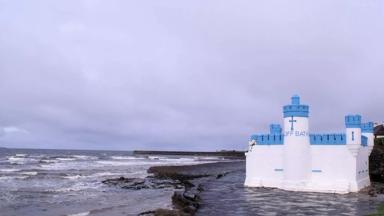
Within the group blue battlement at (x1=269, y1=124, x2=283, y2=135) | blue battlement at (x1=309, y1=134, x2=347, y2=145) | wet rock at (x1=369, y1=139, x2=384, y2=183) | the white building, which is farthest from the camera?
wet rock at (x1=369, y1=139, x2=384, y2=183)

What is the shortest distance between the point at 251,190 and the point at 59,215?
8.66 metres

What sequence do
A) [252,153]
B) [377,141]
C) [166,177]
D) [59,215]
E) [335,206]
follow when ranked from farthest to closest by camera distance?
1. [166,177]
2. [377,141]
3. [252,153]
4. [59,215]
5. [335,206]

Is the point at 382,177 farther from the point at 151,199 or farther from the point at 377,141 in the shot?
the point at 151,199

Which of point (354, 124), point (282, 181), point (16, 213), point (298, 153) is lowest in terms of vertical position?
point (16, 213)

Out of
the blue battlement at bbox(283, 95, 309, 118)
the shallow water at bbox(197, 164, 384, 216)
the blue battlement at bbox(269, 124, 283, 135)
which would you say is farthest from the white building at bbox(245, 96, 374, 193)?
the blue battlement at bbox(269, 124, 283, 135)

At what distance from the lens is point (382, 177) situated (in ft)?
83.3

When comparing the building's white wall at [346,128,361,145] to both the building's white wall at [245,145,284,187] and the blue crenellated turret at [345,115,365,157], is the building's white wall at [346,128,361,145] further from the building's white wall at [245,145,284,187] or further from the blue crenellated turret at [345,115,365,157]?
the building's white wall at [245,145,284,187]

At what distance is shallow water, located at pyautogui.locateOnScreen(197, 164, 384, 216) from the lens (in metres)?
15.2

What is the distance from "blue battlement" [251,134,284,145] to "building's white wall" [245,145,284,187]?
0.18 m

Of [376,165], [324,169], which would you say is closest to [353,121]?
[324,169]

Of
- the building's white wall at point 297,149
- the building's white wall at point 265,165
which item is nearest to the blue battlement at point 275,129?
the building's white wall at point 265,165

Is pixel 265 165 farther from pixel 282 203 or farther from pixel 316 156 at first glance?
pixel 282 203

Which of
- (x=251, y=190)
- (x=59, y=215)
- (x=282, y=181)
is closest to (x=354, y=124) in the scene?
(x=282, y=181)

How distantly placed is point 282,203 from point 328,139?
5092 mm
